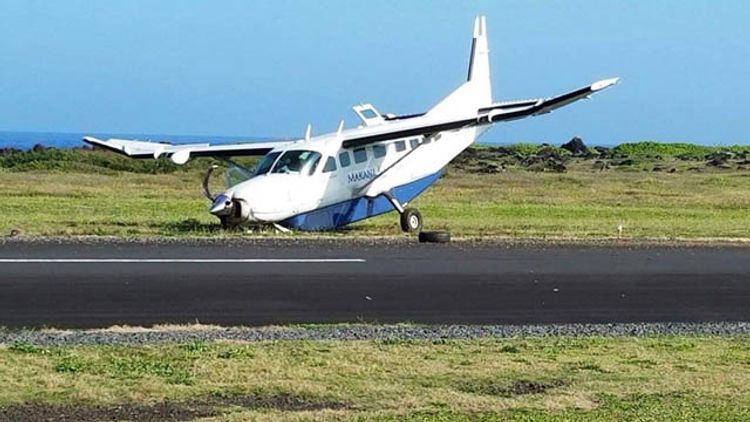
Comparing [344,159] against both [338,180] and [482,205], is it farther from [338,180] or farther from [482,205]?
[482,205]

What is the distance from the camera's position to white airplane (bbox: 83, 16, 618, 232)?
85.8 feet

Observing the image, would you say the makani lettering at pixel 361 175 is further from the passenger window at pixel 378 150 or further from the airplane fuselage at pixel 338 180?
the passenger window at pixel 378 150

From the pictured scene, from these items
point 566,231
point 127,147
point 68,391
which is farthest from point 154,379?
point 127,147

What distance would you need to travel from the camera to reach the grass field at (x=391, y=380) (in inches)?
337

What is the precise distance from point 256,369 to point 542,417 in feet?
8.13

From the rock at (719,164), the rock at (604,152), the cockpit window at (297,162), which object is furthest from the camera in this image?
the rock at (604,152)

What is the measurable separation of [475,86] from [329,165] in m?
6.63

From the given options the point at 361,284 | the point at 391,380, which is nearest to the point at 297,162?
the point at 361,284

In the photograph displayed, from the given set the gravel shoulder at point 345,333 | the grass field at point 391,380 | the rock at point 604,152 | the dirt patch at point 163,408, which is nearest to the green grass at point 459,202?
the gravel shoulder at point 345,333

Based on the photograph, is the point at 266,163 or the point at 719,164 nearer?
the point at 266,163

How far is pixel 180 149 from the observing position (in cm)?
2966

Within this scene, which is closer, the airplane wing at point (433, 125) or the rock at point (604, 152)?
the airplane wing at point (433, 125)

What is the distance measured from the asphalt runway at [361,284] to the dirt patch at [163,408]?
4.50 meters

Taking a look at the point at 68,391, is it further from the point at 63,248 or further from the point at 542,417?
the point at 63,248
